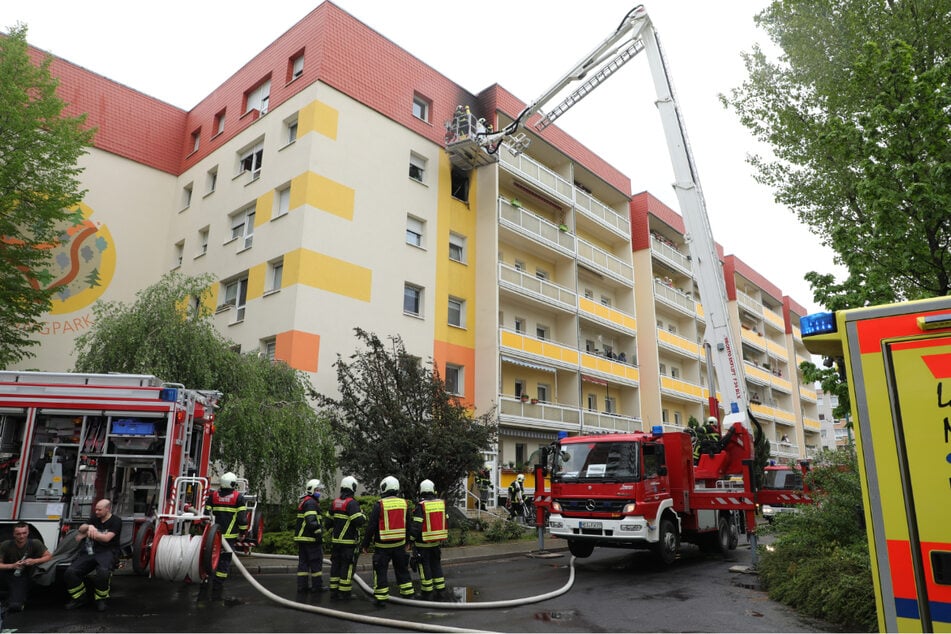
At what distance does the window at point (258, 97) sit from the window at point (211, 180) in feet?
9.06

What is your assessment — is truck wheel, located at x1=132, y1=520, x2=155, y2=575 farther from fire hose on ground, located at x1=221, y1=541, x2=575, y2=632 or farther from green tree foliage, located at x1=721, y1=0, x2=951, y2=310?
green tree foliage, located at x1=721, y1=0, x2=951, y2=310

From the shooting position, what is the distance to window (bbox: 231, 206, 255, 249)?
2192 cm

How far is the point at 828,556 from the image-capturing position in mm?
8805

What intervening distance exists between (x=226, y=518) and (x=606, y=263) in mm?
24363

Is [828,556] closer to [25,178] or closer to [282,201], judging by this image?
[282,201]

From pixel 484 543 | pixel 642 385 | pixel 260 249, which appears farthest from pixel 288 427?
pixel 642 385

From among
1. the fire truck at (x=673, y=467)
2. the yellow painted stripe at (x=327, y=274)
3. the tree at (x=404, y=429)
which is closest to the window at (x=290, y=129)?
the yellow painted stripe at (x=327, y=274)

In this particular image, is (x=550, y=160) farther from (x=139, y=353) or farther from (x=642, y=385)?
(x=139, y=353)

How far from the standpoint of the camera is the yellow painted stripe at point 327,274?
19.0 meters

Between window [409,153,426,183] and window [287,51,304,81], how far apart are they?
5.08 meters

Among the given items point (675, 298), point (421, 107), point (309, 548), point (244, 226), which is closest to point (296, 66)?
point (421, 107)

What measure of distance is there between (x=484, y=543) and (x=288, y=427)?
5679mm

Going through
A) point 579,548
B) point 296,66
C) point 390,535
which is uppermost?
point 296,66

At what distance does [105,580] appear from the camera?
7.64 meters
